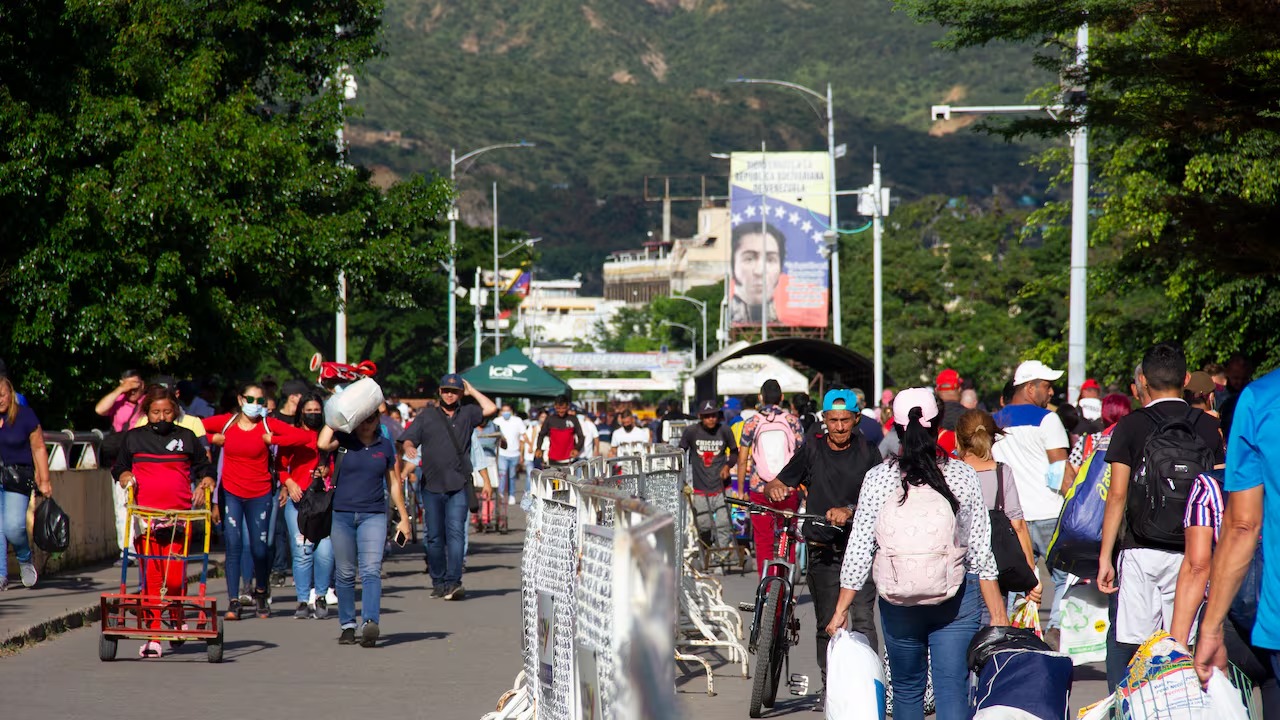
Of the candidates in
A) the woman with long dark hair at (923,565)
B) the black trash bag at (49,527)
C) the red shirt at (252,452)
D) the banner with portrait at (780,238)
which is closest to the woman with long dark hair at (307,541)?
the red shirt at (252,452)

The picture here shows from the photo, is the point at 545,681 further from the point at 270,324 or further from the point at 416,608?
the point at 270,324

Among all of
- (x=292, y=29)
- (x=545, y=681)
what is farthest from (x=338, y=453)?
(x=292, y=29)

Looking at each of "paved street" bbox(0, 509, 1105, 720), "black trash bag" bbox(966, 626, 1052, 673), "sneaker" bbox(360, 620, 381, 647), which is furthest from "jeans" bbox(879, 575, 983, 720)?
"sneaker" bbox(360, 620, 381, 647)

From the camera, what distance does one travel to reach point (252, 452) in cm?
1343

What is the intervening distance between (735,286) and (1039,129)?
58675 mm

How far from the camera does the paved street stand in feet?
31.4

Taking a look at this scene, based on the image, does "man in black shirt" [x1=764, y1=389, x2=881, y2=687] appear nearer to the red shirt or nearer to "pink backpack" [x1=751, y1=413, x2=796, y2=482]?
the red shirt

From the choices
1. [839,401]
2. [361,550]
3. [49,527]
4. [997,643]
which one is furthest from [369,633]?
[997,643]

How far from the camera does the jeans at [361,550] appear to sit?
1188cm

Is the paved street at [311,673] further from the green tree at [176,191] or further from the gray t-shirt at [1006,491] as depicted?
the green tree at [176,191]

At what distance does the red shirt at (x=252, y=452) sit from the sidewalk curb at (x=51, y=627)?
54.0 inches

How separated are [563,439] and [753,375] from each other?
84.0 ft

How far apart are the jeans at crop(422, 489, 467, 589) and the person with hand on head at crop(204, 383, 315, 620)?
6.27ft

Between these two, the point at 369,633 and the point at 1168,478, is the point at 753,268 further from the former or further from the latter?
the point at 1168,478
